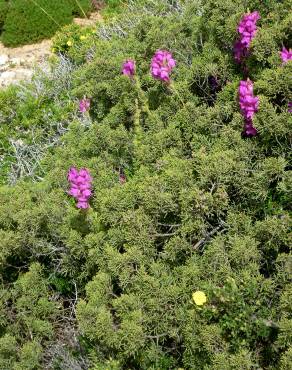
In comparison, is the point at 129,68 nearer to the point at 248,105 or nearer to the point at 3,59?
the point at 248,105

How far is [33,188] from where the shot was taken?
3537 millimetres

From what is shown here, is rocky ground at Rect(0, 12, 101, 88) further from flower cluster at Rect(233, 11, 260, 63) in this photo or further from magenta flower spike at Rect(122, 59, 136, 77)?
flower cluster at Rect(233, 11, 260, 63)

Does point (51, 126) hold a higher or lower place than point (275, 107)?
lower

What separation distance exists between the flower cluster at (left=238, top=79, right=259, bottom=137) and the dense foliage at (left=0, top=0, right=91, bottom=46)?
510 centimetres

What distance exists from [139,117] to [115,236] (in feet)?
3.56

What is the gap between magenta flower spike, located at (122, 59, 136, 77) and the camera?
350cm

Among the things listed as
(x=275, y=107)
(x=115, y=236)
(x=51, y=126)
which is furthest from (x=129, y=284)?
(x=51, y=126)

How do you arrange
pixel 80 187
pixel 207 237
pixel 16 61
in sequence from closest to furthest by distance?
1. pixel 207 237
2. pixel 80 187
3. pixel 16 61

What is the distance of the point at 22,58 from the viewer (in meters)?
7.21

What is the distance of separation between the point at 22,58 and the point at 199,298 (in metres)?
5.81

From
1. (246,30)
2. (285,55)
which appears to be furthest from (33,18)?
(285,55)

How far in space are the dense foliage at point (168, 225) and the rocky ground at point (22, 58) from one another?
10.1ft

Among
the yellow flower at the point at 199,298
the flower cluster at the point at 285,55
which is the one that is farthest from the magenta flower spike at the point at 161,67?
the yellow flower at the point at 199,298

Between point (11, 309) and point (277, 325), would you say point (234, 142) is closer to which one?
point (277, 325)
